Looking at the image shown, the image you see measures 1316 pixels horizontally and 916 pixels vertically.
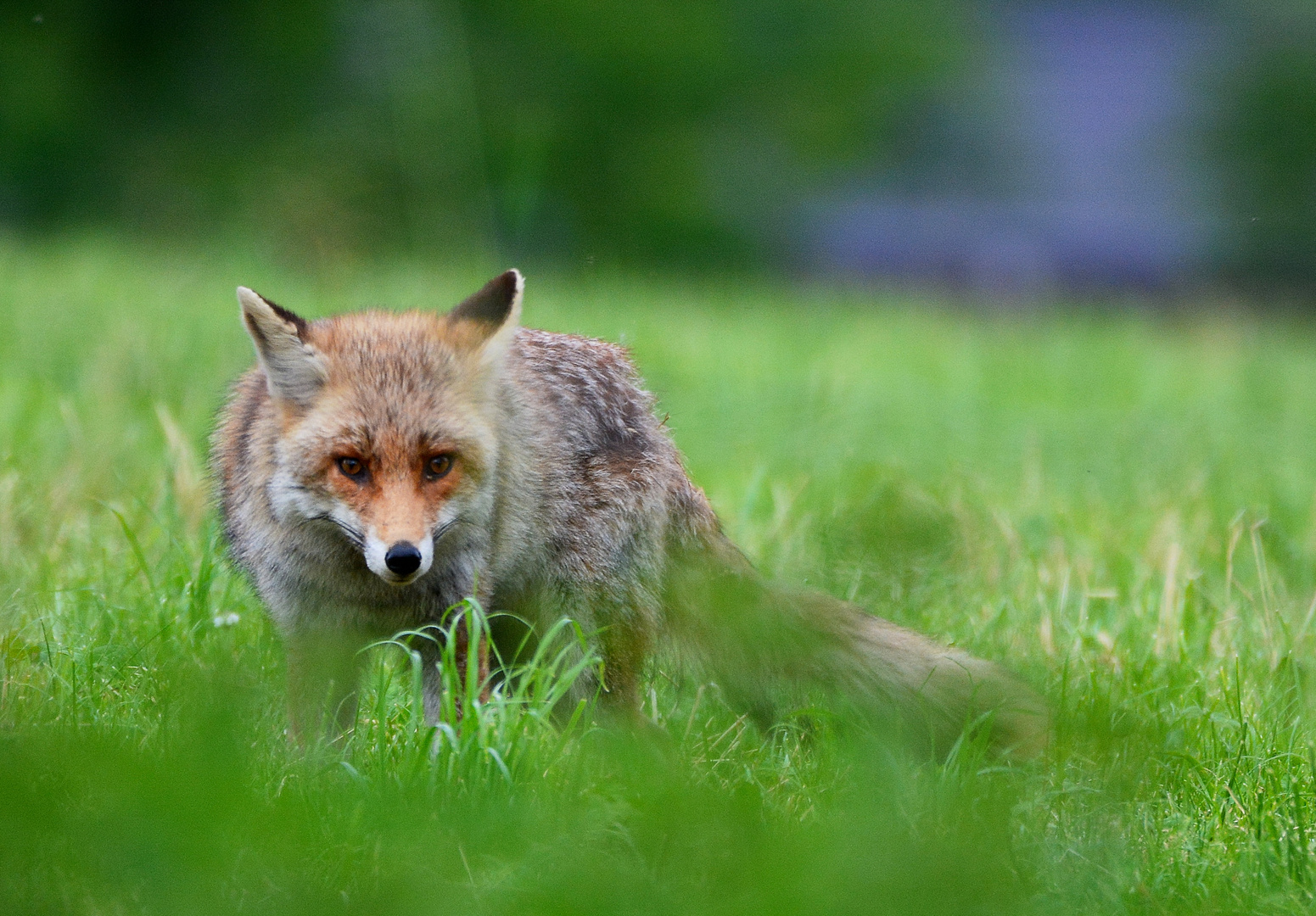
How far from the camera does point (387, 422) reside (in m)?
3.64

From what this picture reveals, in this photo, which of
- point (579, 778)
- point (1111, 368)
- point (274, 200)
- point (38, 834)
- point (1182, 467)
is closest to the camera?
point (38, 834)

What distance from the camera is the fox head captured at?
3.54 meters

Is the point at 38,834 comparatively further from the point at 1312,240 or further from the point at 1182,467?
the point at 1312,240

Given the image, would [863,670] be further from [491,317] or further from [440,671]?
[491,317]

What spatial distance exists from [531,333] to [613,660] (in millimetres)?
1260

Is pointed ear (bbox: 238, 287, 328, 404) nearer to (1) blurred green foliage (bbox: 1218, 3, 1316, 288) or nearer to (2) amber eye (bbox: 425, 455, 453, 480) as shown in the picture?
(2) amber eye (bbox: 425, 455, 453, 480)

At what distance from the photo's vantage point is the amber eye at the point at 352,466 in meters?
3.62

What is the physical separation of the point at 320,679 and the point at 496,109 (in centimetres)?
2043

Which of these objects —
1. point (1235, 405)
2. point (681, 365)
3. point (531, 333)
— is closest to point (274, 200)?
point (681, 365)

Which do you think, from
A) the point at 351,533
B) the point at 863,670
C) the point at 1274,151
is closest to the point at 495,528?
the point at 351,533

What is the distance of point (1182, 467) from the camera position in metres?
8.53

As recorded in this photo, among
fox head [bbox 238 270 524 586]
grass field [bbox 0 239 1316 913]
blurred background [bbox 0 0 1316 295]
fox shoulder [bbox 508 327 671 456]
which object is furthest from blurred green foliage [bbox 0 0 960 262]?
fox head [bbox 238 270 524 586]

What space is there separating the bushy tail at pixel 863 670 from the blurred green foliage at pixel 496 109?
13901 mm

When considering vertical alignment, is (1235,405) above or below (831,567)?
below
